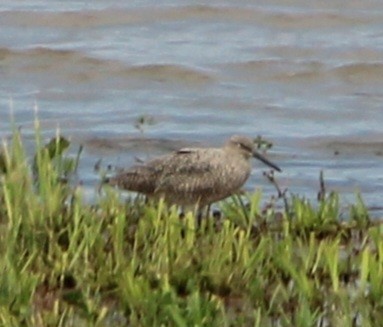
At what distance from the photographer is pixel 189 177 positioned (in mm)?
8258

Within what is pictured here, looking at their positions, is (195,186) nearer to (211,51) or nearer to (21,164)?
(21,164)

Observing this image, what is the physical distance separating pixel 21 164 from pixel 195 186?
1217 millimetres

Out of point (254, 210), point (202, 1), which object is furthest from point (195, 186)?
point (202, 1)

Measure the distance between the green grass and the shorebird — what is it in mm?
482

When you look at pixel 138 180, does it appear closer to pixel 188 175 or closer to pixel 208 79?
A: pixel 188 175

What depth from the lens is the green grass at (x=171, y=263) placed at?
5.93 metres

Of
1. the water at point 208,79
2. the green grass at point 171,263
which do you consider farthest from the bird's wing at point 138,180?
the water at point 208,79

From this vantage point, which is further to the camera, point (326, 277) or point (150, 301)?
point (326, 277)

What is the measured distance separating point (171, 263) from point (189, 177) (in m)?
1.76

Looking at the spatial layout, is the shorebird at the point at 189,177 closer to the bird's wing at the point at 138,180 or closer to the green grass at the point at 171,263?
the bird's wing at the point at 138,180

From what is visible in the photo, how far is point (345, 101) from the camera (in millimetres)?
11961

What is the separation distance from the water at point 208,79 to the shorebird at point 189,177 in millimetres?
826

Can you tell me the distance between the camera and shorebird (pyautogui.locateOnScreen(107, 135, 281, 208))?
8180mm

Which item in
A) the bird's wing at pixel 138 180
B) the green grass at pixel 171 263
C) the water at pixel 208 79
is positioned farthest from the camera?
the water at pixel 208 79
